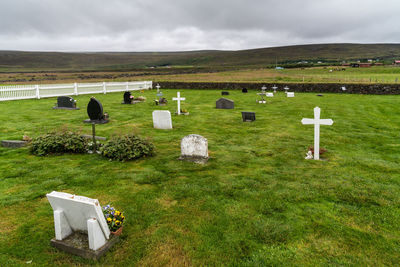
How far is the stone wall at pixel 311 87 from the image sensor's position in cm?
2855

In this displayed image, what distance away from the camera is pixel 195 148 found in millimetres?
8133

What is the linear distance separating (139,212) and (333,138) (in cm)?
902

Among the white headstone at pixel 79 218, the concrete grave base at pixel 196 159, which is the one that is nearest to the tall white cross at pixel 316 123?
the concrete grave base at pixel 196 159

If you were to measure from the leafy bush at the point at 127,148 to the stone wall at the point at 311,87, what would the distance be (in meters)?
28.1

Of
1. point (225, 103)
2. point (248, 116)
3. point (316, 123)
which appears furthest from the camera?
point (225, 103)

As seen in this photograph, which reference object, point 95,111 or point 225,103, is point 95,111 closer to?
point 95,111

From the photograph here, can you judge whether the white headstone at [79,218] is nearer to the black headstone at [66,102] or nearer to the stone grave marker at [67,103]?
the stone grave marker at [67,103]

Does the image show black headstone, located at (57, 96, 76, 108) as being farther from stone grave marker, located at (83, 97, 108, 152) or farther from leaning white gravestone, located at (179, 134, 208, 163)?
leaning white gravestone, located at (179, 134, 208, 163)

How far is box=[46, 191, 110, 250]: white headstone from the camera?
384 cm

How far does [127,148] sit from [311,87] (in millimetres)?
29544

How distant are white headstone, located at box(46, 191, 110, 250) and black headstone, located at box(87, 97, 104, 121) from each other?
10.2m

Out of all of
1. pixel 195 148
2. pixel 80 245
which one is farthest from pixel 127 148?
pixel 80 245

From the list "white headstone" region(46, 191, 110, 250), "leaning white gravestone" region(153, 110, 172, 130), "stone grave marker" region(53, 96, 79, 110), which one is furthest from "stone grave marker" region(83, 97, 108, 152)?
"white headstone" region(46, 191, 110, 250)

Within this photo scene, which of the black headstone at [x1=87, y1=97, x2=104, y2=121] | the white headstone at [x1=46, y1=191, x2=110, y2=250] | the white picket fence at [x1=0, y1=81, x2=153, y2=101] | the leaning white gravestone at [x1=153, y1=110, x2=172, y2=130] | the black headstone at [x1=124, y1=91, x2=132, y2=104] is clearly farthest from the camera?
the white picket fence at [x1=0, y1=81, x2=153, y2=101]
